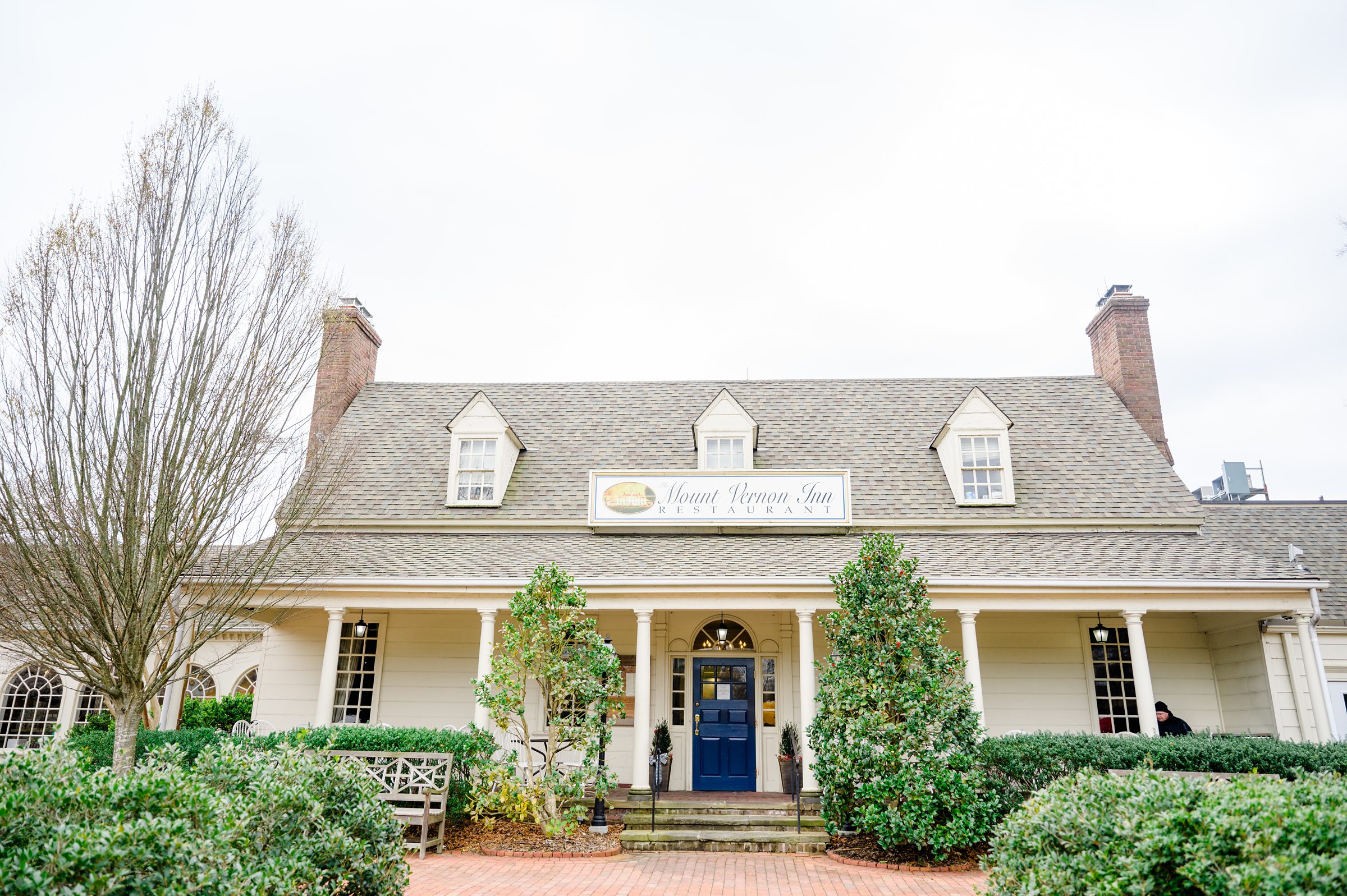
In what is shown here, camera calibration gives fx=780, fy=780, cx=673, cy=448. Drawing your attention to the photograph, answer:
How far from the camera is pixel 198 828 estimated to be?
161 inches

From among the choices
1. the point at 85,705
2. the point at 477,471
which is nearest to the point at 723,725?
the point at 477,471

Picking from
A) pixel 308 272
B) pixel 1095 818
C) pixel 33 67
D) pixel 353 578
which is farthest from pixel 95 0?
pixel 1095 818

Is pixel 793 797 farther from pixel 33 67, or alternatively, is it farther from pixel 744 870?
pixel 33 67

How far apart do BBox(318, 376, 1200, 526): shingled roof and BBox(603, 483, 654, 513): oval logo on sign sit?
27.7 inches

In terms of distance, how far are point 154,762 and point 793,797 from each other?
9393 millimetres

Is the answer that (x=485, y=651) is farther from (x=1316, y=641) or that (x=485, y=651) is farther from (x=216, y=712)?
(x=1316, y=641)

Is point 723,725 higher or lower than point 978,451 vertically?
lower

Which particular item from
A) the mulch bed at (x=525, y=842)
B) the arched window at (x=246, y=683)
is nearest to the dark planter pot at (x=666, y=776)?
the mulch bed at (x=525, y=842)

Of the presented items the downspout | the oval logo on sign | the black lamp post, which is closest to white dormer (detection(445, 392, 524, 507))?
the oval logo on sign

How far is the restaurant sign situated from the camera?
1476cm

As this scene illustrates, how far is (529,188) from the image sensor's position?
1775 centimetres

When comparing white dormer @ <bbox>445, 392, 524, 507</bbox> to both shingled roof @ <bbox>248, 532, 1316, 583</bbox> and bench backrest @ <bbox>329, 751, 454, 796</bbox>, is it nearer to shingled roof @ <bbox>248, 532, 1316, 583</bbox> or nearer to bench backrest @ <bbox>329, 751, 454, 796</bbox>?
shingled roof @ <bbox>248, 532, 1316, 583</bbox>

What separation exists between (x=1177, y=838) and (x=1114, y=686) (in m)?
10.8

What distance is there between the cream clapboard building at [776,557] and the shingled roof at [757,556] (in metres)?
0.06
